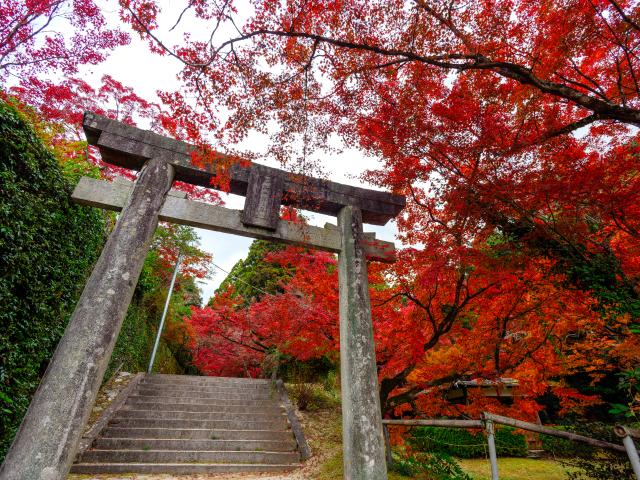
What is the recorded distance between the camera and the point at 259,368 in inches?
580

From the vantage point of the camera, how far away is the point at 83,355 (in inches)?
141

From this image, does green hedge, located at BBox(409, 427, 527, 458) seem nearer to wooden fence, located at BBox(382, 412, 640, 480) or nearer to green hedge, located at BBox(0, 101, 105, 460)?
wooden fence, located at BBox(382, 412, 640, 480)

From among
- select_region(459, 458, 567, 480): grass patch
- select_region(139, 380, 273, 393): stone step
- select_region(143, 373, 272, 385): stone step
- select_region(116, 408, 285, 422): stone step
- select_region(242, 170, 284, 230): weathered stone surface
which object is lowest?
select_region(459, 458, 567, 480): grass patch

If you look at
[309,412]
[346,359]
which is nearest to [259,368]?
[309,412]

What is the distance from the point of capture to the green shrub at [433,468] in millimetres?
4118

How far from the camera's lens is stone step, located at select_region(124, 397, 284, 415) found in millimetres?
7867

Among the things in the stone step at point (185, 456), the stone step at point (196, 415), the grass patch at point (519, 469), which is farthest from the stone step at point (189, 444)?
the grass patch at point (519, 469)

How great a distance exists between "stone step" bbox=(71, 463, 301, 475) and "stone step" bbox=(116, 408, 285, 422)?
5.76 ft

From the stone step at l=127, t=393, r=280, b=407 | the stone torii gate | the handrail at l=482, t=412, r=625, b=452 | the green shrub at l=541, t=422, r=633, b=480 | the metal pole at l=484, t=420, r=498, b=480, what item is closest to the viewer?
the handrail at l=482, t=412, r=625, b=452

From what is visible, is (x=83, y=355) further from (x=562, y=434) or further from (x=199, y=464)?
(x=562, y=434)

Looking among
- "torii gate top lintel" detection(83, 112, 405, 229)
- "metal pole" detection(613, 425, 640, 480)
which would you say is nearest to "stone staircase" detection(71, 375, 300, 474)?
"torii gate top lintel" detection(83, 112, 405, 229)

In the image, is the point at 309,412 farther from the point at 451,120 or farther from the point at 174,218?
the point at 451,120

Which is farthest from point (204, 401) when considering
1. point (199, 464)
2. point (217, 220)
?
point (217, 220)

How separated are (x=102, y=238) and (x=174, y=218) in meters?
3.04
